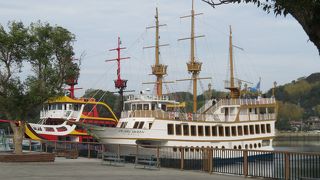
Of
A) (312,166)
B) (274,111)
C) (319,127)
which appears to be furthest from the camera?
(319,127)

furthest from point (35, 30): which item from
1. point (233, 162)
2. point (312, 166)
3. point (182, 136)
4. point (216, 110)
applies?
point (216, 110)

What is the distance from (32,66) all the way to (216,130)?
2186 cm

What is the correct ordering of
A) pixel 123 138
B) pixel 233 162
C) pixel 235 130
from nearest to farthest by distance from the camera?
pixel 233 162
pixel 123 138
pixel 235 130

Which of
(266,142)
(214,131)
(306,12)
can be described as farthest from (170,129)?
(306,12)

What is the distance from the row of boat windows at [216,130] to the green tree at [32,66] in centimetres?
1590

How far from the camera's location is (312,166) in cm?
1742

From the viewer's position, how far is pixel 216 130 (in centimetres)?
4528

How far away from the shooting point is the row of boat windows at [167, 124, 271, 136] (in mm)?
42062

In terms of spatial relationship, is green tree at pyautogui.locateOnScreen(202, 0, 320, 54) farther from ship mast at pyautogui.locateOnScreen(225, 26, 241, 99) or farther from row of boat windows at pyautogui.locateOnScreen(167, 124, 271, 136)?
ship mast at pyautogui.locateOnScreen(225, 26, 241, 99)

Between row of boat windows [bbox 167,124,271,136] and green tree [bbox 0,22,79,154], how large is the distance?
52.2ft

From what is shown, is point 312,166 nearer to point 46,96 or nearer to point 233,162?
point 233,162

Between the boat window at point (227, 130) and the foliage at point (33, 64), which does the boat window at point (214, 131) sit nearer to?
the boat window at point (227, 130)

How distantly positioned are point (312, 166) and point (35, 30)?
15.5 m

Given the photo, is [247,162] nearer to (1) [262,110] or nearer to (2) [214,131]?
(2) [214,131]
